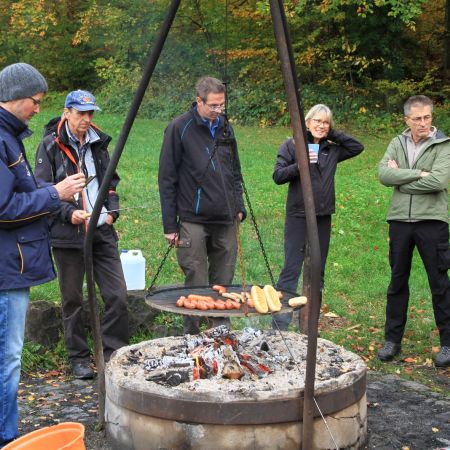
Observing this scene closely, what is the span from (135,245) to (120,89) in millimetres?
12820

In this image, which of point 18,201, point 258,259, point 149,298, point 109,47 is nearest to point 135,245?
point 258,259

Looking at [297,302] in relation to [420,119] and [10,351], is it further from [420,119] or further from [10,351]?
[420,119]

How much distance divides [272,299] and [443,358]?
224 centimetres

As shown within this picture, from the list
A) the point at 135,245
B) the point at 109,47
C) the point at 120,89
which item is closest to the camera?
the point at 135,245

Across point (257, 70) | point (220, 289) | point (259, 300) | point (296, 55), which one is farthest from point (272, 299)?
point (296, 55)

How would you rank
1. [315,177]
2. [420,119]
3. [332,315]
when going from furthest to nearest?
1. [332,315]
2. [315,177]
3. [420,119]

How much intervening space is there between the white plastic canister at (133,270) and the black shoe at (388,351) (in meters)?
2.04

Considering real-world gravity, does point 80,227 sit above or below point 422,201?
below

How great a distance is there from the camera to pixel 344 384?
4.15 m

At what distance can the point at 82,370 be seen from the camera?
18.4 ft

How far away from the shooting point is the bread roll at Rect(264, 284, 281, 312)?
4.09 meters

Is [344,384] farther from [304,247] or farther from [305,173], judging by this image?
[304,247]

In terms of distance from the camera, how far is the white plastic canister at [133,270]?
6289 millimetres

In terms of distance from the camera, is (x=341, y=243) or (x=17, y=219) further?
(x=341, y=243)
